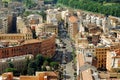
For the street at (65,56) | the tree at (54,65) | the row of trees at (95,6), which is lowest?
the street at (65,56)

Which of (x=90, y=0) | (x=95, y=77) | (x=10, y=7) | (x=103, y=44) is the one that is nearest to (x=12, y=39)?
(x=103, y=44)

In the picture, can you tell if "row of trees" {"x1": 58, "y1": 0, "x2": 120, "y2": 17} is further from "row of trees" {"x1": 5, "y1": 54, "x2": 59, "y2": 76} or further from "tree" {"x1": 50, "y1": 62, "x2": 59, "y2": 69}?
"tree" {"x1": 50, "y1": 62, "x2": 59, "y2": 69}

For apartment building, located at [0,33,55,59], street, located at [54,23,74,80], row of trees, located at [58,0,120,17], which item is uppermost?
row of trees, located at [58,0,120,17]

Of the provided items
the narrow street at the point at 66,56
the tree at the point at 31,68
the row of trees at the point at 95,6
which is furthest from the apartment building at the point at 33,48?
the row of trees at the point at 95,6

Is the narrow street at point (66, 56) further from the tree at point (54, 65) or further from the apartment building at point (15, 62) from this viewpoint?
the apartment building at point (15, 62)

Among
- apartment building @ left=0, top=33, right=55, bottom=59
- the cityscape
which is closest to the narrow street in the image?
the cityscape

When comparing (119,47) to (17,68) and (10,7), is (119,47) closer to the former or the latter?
(17,68)
